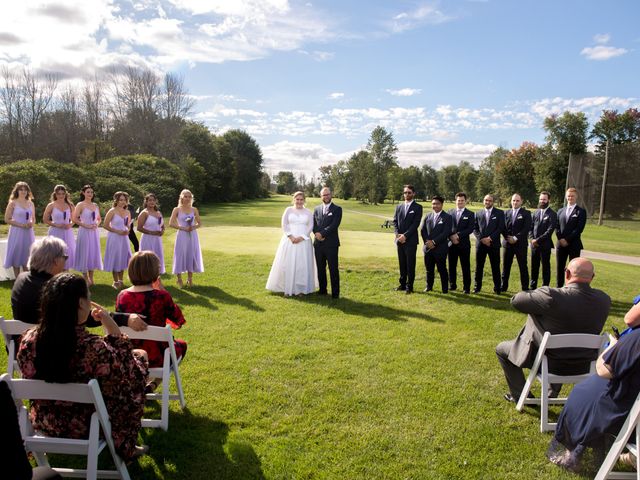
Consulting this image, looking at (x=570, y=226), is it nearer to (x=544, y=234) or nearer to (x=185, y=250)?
(x=544, y=234)

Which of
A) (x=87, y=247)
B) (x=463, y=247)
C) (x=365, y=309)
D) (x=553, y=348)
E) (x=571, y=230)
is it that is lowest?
(x=365, y=309)

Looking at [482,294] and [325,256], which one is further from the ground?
[325,256]

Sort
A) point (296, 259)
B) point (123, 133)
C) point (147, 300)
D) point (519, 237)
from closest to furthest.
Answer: point (147, 300) → point (296, 259) → point (519, 237) → point (123, 133)

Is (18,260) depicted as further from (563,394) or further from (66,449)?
(563,394)

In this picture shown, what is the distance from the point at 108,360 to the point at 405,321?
601 cm

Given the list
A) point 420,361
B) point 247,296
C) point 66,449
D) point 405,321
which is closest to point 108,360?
point 66,449

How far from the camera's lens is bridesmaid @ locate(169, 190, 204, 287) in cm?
1057

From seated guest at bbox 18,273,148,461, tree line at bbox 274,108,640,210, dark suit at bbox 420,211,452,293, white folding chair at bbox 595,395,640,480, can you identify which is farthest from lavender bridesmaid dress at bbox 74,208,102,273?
tree line at bbox 274,108,640,210

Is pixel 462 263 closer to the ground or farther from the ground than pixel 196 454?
farther from the ground

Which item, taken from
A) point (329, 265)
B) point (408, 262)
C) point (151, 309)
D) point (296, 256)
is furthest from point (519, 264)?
point (151, 309)

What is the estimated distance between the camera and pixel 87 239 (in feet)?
34.1

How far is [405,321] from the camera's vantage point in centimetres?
827

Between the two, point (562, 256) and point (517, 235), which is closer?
point (562, 256)

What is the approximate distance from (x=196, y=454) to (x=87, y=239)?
8.08 metres
